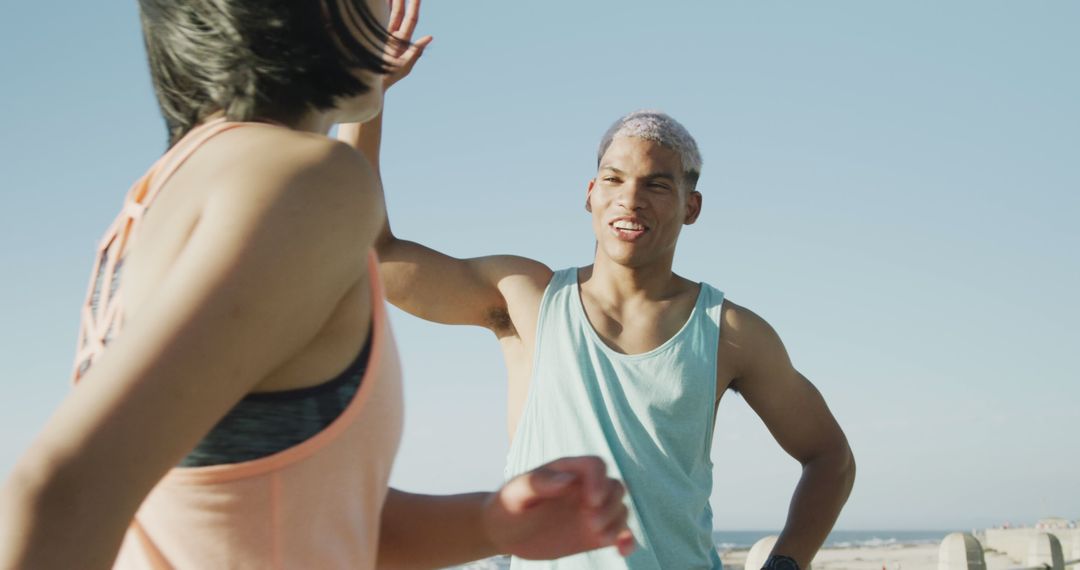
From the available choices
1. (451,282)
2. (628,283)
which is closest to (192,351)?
(451,282)

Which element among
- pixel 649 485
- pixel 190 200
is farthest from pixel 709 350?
pixel 190 200

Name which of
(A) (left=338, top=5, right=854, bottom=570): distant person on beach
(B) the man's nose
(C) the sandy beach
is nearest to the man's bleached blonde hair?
(A) (left=338, top=5, right=854, bottom=570): distant person on beach

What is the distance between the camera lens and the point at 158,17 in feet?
3.90

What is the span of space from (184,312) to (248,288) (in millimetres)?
54

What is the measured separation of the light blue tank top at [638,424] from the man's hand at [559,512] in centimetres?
239

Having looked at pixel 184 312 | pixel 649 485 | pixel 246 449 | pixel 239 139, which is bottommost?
pixel 649 485

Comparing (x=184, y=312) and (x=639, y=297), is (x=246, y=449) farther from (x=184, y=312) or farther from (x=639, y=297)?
(x=639, y=297)

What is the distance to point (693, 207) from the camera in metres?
4.69

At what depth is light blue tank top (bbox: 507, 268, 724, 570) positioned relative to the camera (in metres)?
3.76

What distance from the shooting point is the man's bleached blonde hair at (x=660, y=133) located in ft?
14.4

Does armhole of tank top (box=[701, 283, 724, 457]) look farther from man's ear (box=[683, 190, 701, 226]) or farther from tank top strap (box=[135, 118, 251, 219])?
tank top strap (box=[135, 118, 251, 219])

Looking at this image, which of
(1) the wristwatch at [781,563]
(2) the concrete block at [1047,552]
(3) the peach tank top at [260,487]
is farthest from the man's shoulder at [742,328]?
(2) the concrete block at [1047,552]

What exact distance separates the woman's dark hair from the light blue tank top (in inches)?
105

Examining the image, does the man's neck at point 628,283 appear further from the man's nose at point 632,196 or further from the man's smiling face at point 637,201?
the man's nose at point 632,196
